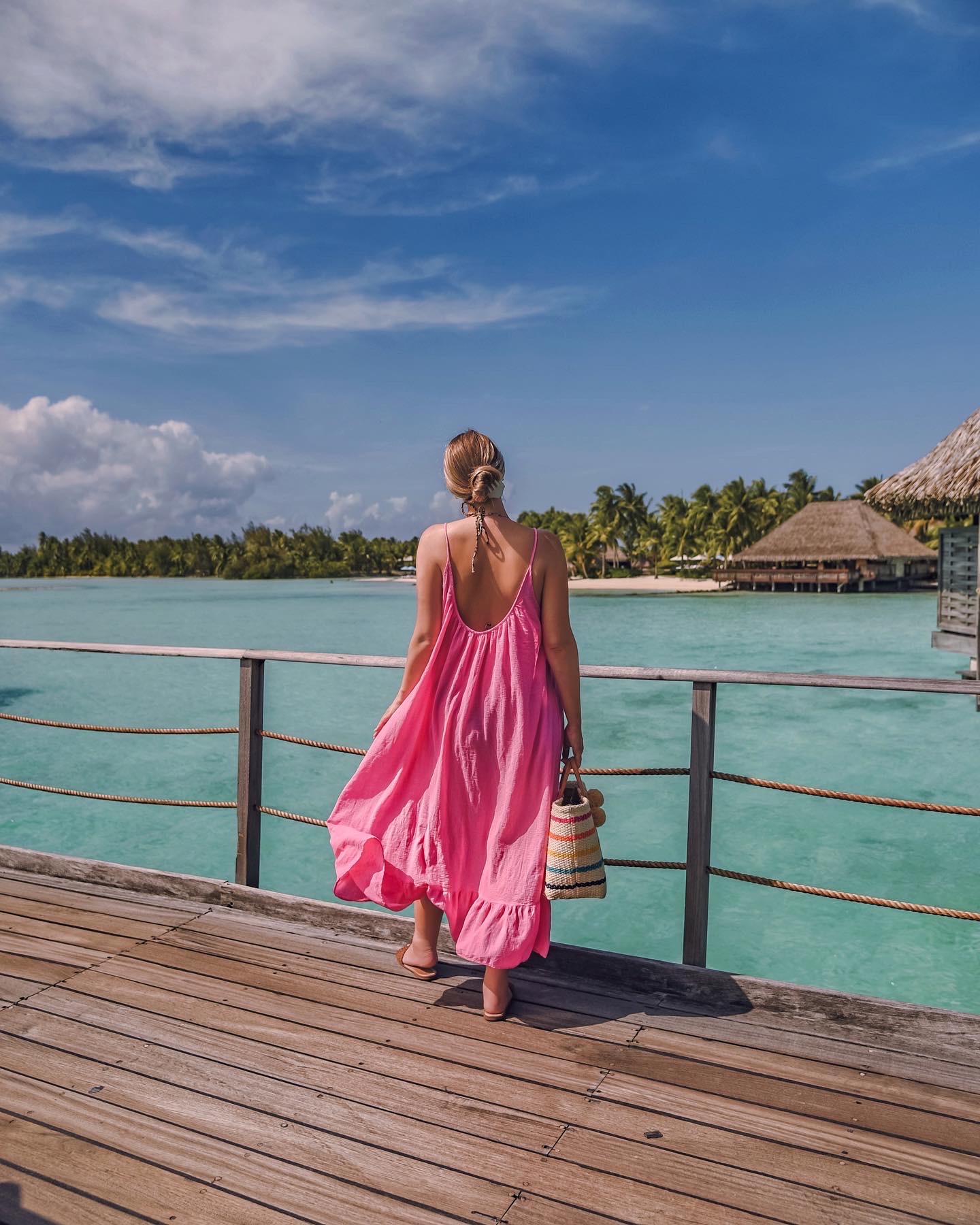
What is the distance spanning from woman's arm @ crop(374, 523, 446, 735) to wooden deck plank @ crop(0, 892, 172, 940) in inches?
40.0

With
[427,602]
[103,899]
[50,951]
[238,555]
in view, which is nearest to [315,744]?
[103,899]

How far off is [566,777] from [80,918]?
154cm

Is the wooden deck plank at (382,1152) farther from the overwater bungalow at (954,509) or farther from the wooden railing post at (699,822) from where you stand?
the overwater bungalow at (954,509)

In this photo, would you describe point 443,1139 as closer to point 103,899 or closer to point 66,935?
point 66,935

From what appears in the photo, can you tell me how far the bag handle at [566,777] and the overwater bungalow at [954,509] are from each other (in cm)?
1112

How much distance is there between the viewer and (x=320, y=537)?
326 ft

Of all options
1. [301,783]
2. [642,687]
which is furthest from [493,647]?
[642,687]

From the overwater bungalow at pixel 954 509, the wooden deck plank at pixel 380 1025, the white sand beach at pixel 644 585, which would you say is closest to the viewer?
the wooden deck plank at pixel 380 1025

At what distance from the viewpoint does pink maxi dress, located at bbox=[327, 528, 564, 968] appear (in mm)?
2092

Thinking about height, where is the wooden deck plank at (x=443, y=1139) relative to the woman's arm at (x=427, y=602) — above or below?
below

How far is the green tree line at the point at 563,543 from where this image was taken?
197ft

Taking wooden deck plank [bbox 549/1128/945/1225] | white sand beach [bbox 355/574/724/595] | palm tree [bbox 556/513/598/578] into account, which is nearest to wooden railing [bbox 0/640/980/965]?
wooden deck plank [bbox 549/1128/945/1225]

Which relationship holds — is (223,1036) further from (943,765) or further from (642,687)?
(642,687)

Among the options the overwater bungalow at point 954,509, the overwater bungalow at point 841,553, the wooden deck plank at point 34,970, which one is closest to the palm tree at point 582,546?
the overwater bungalow at point 841,553
